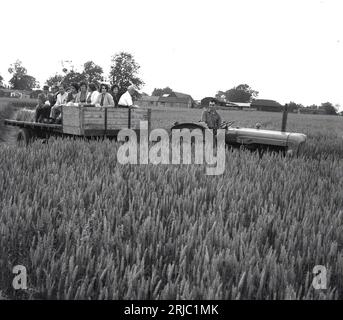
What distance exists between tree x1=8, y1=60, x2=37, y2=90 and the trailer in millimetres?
134830

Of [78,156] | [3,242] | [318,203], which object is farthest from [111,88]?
[3,242]

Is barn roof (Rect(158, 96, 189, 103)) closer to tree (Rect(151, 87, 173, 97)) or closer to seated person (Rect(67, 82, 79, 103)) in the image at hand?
tree (Rect(151, 87, 173, 97))

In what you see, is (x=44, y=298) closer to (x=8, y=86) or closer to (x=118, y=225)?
(x=118, y=225)

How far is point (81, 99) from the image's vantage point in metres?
10.3

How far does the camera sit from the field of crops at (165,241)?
7.16ft

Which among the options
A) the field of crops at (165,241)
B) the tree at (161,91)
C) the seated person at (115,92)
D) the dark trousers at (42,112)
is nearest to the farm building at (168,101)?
the tree at (161,91)

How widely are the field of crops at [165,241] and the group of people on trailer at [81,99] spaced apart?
4262 mm

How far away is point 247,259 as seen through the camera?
2453 millimetres

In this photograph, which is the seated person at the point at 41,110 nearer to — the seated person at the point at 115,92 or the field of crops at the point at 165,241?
the seated person at the point at 115,92

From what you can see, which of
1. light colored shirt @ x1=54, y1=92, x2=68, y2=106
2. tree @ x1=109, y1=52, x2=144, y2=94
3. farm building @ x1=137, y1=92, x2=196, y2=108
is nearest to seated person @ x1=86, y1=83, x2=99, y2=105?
light colored shirt @ x1=54, y1=92, x2=68, y2=106

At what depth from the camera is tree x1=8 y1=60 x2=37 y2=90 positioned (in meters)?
133

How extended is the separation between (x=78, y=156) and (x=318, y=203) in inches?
153
